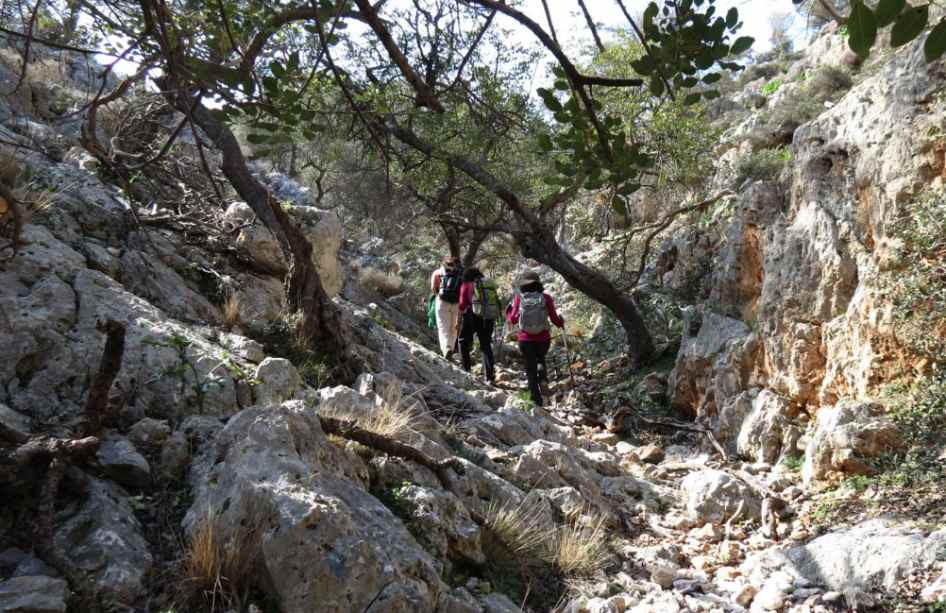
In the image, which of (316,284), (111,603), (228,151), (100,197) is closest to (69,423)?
(111,603)

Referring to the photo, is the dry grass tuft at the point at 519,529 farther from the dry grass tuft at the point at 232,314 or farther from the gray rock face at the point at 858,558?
the dry grass tuft at the point at 232,314

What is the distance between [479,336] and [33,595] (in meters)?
7.64

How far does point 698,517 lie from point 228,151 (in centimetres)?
615

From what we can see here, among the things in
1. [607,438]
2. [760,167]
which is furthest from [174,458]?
[760,167]

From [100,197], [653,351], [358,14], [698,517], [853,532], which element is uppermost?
[358,14]

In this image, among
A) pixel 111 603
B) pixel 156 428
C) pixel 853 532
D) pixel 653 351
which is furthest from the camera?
pixel 653 351

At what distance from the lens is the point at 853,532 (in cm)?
396

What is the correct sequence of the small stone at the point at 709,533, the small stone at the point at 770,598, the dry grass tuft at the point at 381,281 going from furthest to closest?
1. the dry grass tuft at the point at 381,281
2. the small stone at the point at 709,533
3. the small stone at the point at 770,598

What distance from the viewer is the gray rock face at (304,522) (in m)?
2.50

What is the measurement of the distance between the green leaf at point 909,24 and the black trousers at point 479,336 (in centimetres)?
816

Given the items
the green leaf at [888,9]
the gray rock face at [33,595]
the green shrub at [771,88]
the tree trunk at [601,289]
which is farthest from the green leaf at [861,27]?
the green shrub at [771,88]

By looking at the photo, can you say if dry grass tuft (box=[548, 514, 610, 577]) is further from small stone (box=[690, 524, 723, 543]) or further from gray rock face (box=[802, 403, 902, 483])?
gray rock face (box=[802, 403, 902, 483])

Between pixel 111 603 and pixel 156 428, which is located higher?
pixel 156 428

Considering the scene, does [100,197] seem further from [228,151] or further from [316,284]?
[316,284]
